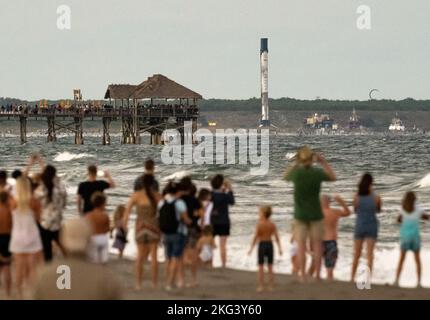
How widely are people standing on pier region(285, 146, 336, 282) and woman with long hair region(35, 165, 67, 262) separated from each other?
2.62 meters

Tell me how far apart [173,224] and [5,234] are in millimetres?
1832

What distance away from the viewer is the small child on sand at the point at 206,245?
13430mm

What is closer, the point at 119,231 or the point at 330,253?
the point at 330,253

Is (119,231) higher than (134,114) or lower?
higher

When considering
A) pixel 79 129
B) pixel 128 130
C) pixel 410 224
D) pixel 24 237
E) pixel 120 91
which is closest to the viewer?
pixel 24 237

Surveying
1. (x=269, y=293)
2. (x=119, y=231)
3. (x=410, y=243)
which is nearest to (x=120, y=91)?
(x=119, y=231)

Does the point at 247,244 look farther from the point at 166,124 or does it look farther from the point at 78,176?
the point at 166,124

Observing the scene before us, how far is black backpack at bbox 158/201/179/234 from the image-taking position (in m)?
11.4

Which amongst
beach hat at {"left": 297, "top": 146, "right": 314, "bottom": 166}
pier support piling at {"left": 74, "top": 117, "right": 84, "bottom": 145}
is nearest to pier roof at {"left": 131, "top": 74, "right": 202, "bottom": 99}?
Result: pier support piling at {"left": 74, "top": 117, "right": 84, "bottom": 145}

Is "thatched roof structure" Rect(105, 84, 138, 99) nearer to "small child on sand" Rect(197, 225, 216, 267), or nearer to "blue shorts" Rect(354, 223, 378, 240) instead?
"small child on sand" Rect(197, 225, 216, 267)

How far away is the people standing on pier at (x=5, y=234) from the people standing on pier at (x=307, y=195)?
10.1 ft

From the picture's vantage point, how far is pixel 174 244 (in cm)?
1164

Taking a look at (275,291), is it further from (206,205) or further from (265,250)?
(206,205)

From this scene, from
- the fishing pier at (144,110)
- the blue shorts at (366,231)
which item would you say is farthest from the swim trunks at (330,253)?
the fishing pier at (144,110)
